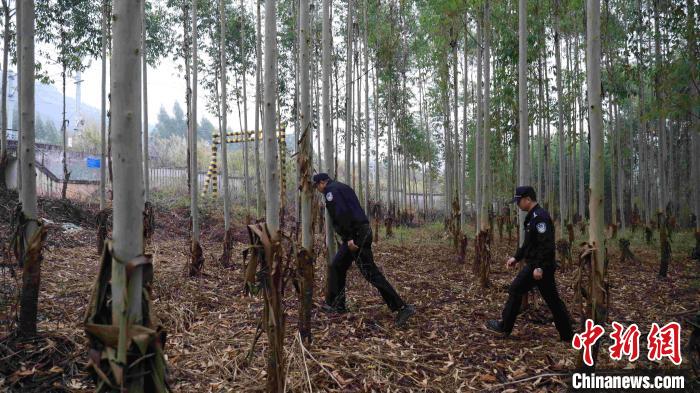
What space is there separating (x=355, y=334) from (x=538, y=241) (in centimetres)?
177

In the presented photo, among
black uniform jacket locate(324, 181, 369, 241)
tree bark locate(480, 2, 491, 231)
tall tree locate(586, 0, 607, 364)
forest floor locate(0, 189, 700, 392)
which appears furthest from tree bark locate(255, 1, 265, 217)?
tall tree locate(586, 0, 607, 364)

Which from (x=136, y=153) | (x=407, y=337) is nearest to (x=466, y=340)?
(x=407, y=337)

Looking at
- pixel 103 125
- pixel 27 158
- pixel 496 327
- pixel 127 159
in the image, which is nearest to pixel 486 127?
pixel 496 327

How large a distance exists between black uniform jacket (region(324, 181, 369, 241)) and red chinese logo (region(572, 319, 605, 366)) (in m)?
2.11

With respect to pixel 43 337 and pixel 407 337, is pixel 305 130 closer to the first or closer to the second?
pixel 407 337

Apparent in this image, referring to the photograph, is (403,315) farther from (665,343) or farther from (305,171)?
(665,343)

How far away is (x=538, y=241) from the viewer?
3857 millimetres

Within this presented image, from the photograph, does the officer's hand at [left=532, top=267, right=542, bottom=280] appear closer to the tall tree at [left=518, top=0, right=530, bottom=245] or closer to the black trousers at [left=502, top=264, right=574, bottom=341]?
the black trousers at [left=502, top=264, right=574, bottom=341]

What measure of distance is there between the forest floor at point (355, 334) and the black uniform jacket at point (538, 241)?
714 mm

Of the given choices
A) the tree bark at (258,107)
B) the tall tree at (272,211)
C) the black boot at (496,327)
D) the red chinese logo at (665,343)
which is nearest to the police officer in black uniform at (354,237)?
the black boot at (496,327)

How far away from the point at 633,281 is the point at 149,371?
280 inches

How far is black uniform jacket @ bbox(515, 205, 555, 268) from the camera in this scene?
379 centimetres

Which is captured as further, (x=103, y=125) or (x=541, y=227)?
(x=103, y=125)

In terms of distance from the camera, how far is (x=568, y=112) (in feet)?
42.6
